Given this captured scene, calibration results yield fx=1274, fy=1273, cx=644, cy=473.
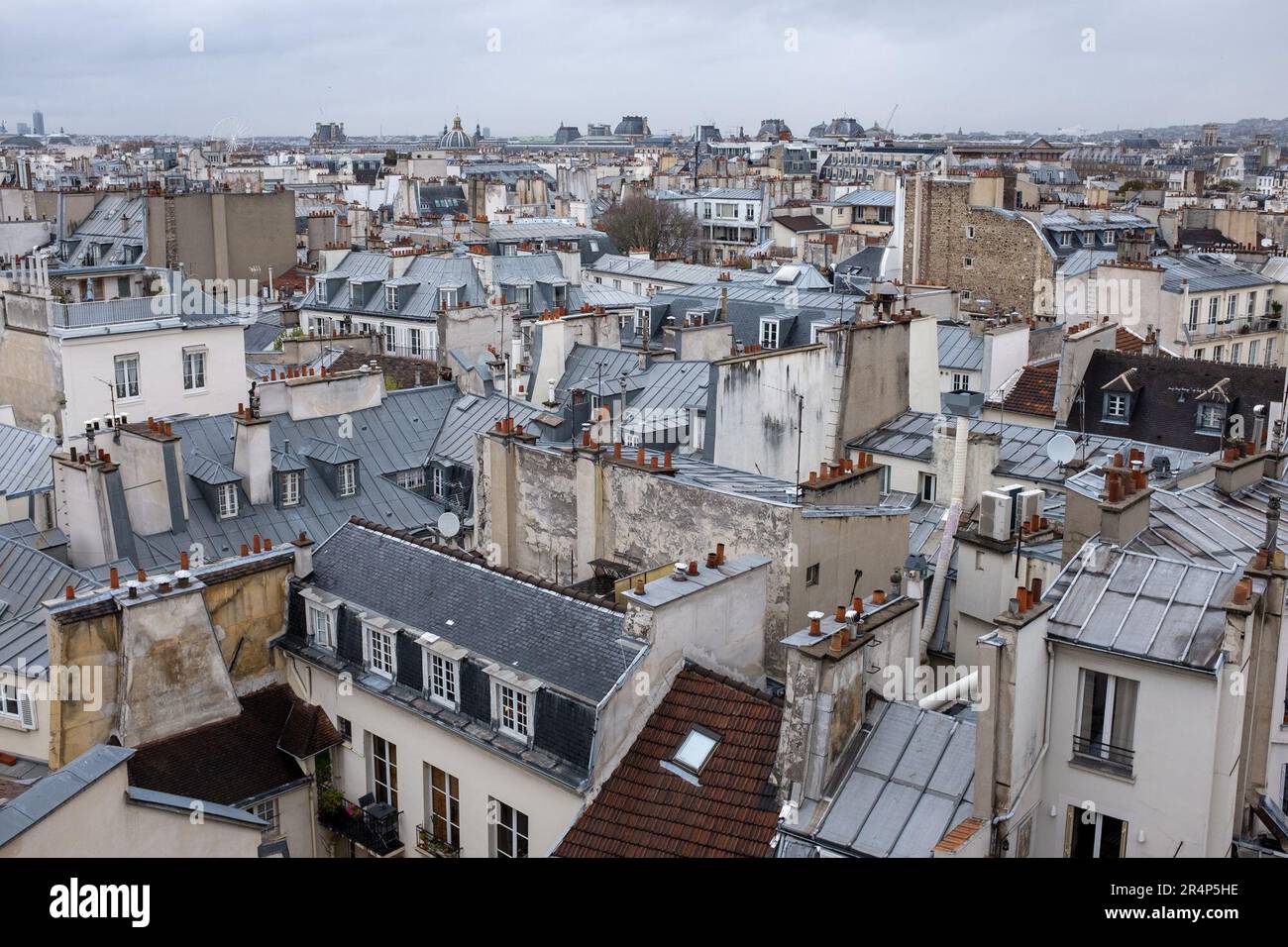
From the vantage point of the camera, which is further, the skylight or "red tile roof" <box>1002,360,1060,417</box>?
"red tile roof" <box>1002,360,1060,417</box>

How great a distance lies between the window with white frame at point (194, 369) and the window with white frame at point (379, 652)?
51.4 ft

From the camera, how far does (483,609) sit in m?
13.9

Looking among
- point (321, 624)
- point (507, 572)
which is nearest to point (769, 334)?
point (321, 624)

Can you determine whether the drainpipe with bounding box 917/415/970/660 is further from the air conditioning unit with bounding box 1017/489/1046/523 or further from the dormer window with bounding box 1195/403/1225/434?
the dormer window with bounding box 1195/403/1225/434

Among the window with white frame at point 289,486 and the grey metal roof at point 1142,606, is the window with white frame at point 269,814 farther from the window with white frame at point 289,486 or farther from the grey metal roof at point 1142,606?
the grey metal roof at point 1142,606

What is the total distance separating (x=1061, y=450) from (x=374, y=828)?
13.0 metres

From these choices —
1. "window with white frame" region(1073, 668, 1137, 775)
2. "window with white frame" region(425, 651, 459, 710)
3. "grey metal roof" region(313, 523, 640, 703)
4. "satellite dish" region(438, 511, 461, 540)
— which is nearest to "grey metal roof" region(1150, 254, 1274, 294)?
"satellite dish" region(438, 511, 461, 540)

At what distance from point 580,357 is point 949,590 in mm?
13291

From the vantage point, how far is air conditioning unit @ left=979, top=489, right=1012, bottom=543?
55.9 feet

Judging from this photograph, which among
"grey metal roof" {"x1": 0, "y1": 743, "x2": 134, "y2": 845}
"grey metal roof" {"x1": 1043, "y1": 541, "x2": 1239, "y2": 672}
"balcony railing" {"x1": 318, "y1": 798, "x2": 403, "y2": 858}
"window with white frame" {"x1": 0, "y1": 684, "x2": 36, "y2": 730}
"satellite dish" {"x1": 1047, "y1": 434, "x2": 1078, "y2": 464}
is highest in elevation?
"grey metal roof" {"x1": 1043, "y1": 541, "x2": 1239, "y2": 672}

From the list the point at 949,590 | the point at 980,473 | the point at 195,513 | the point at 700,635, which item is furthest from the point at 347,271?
the point at 700,635

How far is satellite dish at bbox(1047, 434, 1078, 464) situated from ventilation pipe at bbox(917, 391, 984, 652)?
138 cm

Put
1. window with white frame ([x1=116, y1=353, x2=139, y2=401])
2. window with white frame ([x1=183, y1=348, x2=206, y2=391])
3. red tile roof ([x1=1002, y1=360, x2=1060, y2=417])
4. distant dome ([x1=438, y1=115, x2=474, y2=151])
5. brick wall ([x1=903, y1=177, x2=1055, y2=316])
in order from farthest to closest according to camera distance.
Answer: distant dome ([x1=438, y1=115, x2=474, y2=151]) < brick wall ([x1=903, y1=177, x2=1055, y2=316]) < red tile roof ([x1=1002, y1=360, x2=1060, y2=417]) < window with white frame ([x1=183, y1=348, x2=206, y2=391]) < window with white frame ([x1=116, y1=353, x2=139, y2=401])

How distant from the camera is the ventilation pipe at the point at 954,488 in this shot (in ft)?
58.4
